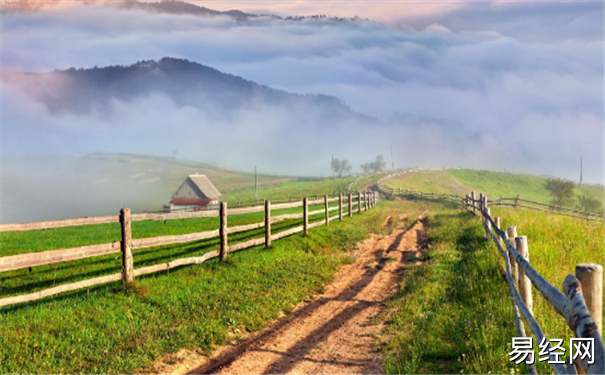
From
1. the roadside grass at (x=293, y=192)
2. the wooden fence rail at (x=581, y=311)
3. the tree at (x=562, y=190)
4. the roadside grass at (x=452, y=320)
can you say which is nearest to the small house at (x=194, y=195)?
the roadside grass at (x=293, y=192)

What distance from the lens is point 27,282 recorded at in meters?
11.0

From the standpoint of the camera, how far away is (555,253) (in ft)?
36.5

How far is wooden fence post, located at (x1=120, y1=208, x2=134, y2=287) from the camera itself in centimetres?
1003

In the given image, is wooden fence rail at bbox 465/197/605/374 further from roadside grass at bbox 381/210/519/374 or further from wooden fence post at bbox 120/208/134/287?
wooden fence post at bbox 120/208/134/287

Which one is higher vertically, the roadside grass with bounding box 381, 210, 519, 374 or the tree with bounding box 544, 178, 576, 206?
the roadside grass with bounding box 381, 210, 519, 374

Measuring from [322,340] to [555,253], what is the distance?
6923 millimetres

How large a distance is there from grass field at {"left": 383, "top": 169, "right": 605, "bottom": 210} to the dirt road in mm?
70191

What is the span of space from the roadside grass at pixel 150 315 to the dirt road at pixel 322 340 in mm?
423

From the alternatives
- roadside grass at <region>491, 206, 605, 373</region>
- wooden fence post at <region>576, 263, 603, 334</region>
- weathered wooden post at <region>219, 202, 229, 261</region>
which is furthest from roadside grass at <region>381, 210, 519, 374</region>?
weathered wooden post at <region>219, 202, 229, 261</region>

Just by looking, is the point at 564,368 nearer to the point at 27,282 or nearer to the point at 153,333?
the point at 153,333

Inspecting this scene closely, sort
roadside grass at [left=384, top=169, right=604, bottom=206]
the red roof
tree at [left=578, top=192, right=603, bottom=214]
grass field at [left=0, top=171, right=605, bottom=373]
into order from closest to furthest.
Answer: grass field at [left=0, top=171, right=605, bottom=373], the red roof, tree at [left=578, top=192, right=603, bottom=214], roadside grass at [left=384, top=169, right=604, bottom=206]

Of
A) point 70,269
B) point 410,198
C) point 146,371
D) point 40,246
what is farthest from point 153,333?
point 410,198

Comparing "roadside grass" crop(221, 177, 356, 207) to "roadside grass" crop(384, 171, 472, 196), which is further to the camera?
"roadside grass" crop(384, 171, 472, 196)

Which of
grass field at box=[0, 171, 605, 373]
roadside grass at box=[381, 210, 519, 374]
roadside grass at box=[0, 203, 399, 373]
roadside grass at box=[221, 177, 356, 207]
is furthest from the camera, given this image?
roadside grass at box=[221, 177, 356, 207]
